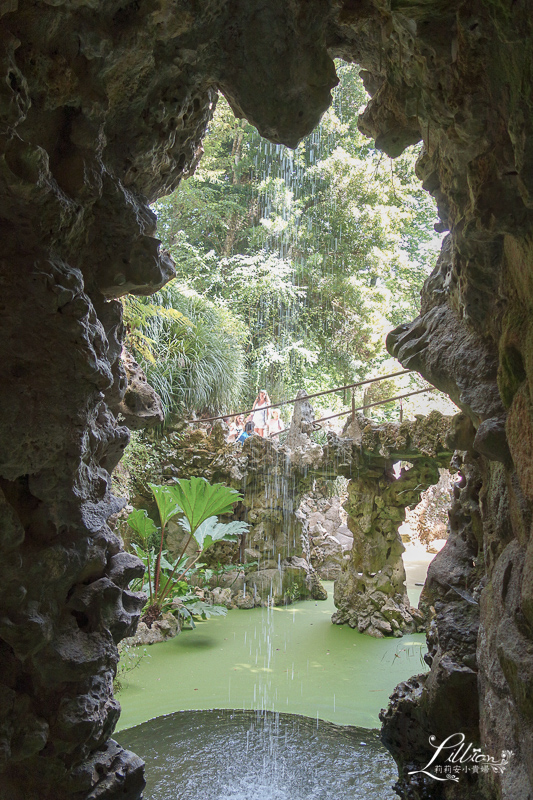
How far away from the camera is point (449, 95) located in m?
1.94

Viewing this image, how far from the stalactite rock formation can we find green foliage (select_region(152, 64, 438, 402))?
968 centimetres

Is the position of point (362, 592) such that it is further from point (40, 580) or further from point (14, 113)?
point (14, 113)

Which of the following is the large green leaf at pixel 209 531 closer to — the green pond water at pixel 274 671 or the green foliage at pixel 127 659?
the green pond water at pixel 274 671

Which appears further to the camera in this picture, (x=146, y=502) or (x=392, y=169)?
(x=392, y=169)

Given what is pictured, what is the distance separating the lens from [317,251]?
1360 cm

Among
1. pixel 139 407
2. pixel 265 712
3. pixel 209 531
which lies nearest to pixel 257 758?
pixel 265 712

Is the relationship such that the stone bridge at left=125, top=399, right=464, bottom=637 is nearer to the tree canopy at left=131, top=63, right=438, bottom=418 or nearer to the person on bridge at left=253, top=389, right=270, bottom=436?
the person on bridge at left=253, top=389, right=270, bottom=436

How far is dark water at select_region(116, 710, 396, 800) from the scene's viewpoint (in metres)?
2.94

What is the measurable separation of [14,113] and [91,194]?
0.52 m

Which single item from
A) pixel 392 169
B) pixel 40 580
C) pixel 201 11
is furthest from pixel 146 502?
pixel 392 169

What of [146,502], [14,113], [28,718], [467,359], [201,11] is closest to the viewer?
[14,113]

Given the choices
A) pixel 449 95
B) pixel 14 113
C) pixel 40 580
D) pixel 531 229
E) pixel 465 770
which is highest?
pixel 449 95

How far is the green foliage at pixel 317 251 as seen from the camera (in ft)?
41.1

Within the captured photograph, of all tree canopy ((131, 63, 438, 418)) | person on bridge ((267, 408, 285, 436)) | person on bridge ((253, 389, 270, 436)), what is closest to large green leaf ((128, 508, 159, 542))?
person on bridge ((253, 389, 270, 436))
